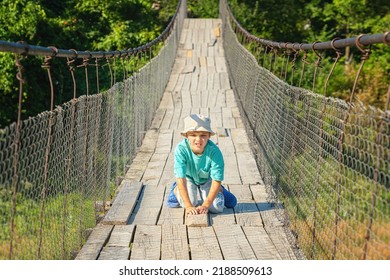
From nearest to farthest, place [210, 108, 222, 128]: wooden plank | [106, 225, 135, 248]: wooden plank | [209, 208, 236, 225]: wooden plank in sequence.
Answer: [106, 225, 135, 248]: wooden plank, [209, 208, 236, 225]: wooden plank, [210, 108, 222, 128]: wooden plank

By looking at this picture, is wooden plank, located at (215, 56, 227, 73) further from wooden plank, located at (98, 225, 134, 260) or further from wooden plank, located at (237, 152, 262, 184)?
wooden plank, located at (98, 225, 134, 260)

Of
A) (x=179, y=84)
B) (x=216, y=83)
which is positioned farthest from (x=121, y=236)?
(x=216, y=83)

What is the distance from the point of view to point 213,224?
413 centimetres

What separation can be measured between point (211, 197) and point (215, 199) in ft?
0.38

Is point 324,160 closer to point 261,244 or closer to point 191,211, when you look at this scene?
point 261,244

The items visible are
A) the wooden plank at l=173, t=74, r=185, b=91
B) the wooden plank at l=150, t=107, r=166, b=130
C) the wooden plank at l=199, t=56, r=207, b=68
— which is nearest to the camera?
the wooden plank at l=150, t=107, r=166, b=130

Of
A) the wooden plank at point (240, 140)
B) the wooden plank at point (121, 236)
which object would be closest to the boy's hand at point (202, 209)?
the wooden plank at point (121, 236)

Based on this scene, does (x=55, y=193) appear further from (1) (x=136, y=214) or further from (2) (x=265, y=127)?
(2) (x=265, y=127)

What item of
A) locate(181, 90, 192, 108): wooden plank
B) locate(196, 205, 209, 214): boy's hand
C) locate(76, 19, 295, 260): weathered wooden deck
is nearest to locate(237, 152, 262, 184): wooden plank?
locate(76, 19, 295, 260): weathered wooden deck

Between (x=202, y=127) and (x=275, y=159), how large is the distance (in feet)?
4.16

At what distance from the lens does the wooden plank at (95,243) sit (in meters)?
3.50

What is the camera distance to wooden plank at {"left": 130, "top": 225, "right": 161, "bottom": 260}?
11.6 ft

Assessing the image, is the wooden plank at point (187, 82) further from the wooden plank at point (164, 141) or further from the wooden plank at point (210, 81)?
the wooden plank at point (164, 141)

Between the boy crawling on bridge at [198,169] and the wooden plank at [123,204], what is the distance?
0.28 meters
